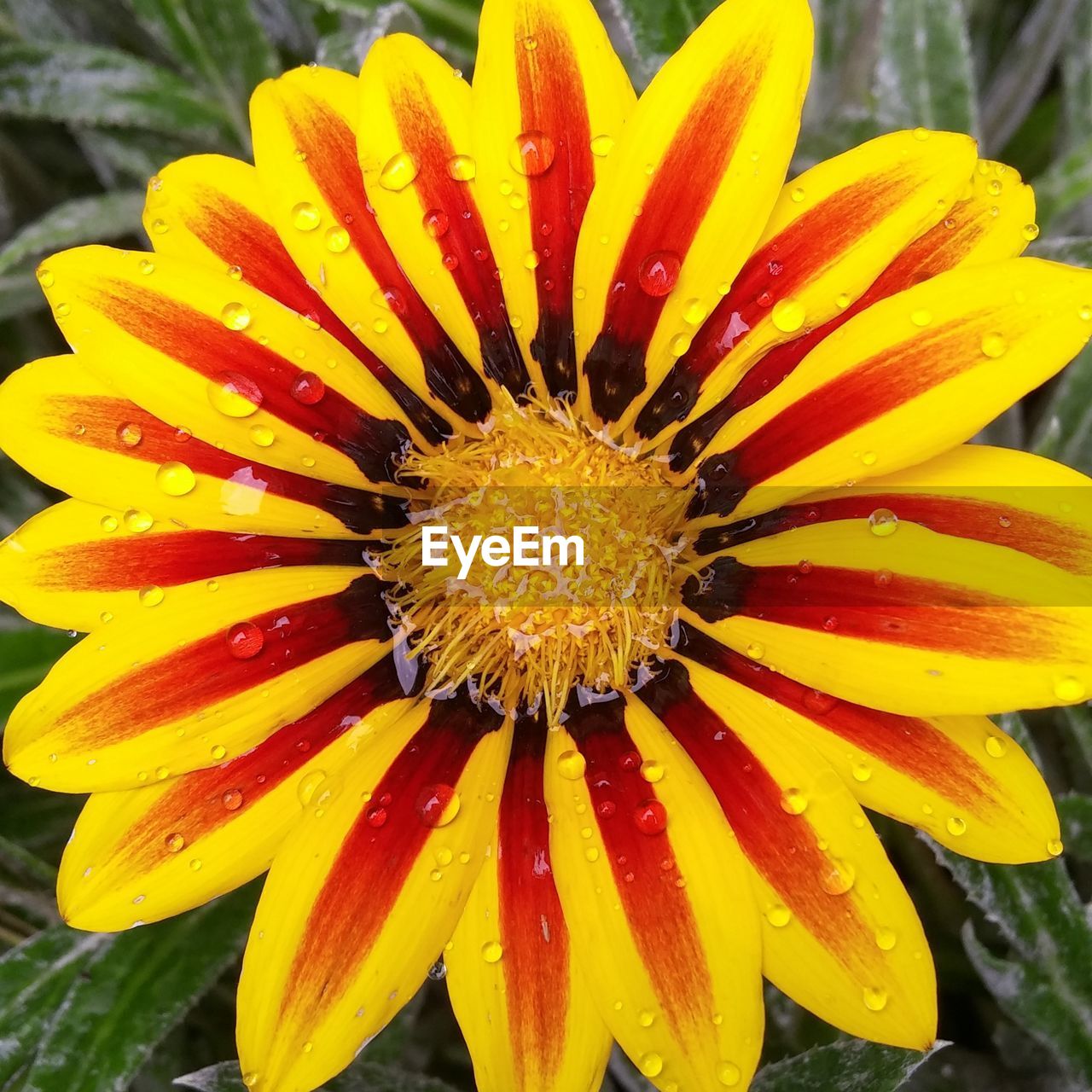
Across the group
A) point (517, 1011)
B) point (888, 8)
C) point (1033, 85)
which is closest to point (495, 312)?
point (517, 1011)

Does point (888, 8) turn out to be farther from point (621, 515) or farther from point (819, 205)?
point (621, 515)

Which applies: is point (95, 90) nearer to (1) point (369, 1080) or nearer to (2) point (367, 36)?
(2) point (367, 36)

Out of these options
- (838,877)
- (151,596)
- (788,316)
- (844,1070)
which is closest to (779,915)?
(838,877)

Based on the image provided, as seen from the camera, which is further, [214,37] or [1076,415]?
[214,37]

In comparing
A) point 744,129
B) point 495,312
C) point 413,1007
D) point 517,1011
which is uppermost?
point 744,129

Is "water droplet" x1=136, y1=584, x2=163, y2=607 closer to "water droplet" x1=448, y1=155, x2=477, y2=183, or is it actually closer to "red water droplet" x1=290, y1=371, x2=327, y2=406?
"red water droplet" x1=290, y1=371, x2=327, y2=406

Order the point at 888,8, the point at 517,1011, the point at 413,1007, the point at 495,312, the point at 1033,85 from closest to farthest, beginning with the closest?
the point at 517,1011, the point at 495,312, the point at 413,1007, the point at 888,8, the point at 1033,85

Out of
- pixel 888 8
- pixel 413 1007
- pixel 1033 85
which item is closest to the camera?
pixel 413 1007
